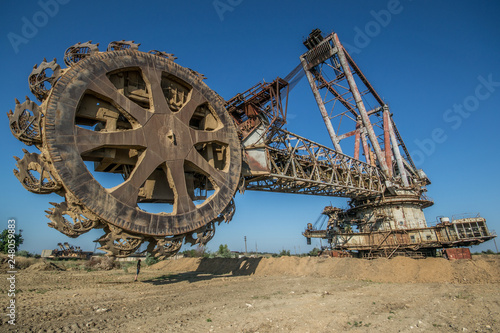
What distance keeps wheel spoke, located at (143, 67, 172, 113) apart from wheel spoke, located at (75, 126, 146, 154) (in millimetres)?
1470

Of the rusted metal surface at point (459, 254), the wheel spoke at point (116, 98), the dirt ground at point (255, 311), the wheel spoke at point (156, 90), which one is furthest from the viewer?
the rusted metal surface at point (459, 254)

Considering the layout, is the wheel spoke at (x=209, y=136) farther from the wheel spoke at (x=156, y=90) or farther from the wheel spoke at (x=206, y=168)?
the wheel spoke at (x=156, y=90)

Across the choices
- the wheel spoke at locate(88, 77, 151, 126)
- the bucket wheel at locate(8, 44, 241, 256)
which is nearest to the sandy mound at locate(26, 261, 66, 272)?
the bucket wheel at locate(8, 44, 241, 256)

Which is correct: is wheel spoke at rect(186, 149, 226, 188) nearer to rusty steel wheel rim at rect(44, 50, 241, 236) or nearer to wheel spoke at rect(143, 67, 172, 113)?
rusty steel wheel rim at rect(44, 50, 241, 236)

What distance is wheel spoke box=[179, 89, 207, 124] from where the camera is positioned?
12461 mm

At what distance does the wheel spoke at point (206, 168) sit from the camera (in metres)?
12.3

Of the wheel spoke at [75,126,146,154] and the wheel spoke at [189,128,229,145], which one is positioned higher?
the wheel spoke at [189,128,229,145]

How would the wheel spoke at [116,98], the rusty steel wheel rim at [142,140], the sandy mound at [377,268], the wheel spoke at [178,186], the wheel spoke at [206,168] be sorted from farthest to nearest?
1. the sandy mound at [377,268]
2. the wheel spoke at [206,168]
3. the wheel spoke at [178,186]
4. the wheel spoke at [116,98]
5. the rusty steel wheel rim at [142,140]

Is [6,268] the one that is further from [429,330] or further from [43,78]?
[429,330]

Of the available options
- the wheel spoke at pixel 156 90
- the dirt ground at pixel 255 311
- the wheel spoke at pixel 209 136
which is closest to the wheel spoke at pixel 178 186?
the wheel spoke at pixel 209 136

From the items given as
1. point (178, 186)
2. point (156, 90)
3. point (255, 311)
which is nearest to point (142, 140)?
point (178, 186)

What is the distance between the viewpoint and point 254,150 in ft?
52.9

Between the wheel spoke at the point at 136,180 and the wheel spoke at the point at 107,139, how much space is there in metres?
0.59

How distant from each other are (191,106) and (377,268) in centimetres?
1676
